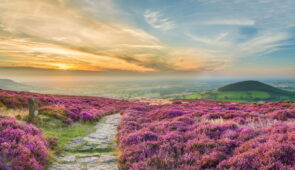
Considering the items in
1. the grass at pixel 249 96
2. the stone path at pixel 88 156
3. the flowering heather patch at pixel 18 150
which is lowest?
the grass at pixel 249 96

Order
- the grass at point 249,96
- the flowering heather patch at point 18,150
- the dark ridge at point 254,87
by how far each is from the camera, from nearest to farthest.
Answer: the flowering heather patch at point 18,150
the grass at point 249,96
the dark ridge at point 254,87

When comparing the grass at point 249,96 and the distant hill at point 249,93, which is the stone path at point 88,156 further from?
the grass at point 249,96

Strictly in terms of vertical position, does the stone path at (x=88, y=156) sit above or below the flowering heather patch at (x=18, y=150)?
below

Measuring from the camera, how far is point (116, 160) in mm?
6875

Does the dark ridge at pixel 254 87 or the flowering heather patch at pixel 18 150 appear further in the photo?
the dark ridge at pixel 254 87

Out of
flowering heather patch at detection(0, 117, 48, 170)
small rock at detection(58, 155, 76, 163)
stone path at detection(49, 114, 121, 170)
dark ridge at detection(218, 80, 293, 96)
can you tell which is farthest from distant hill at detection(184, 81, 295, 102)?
flowering heather patch at detection(0, 117, 48, 170)

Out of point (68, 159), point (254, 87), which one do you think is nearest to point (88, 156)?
point (68, 159)

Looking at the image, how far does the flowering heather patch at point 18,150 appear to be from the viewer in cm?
472

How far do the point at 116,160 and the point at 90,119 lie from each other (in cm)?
1137

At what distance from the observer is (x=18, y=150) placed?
17.1ft

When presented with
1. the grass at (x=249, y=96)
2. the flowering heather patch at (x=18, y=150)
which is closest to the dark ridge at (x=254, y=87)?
the grass at (x=249, y=96)

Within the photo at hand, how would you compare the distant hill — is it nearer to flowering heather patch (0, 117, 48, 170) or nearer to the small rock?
the small rock

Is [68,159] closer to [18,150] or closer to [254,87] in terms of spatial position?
[18,150]

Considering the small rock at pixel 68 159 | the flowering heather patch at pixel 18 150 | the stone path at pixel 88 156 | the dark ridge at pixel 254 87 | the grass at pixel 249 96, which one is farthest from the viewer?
the dark ridge at pixel 254 87
